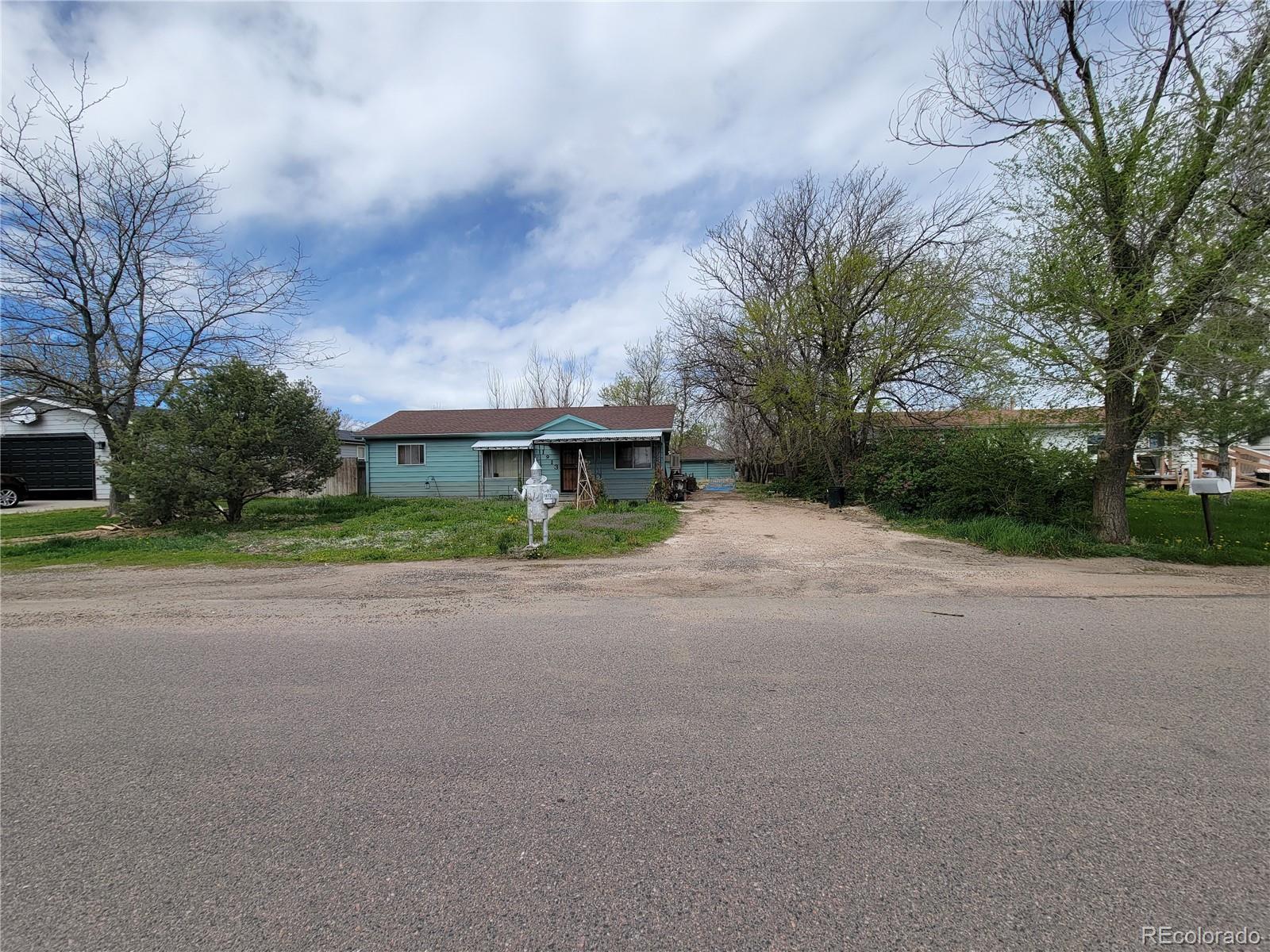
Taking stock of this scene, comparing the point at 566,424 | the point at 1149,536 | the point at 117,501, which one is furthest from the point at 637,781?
the point at 566,424

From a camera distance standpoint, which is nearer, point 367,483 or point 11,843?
point 11,843

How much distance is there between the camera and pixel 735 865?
6.57 ft

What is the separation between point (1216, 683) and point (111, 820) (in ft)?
20.1

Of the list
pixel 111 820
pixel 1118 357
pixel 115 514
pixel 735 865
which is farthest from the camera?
pixel 115 514

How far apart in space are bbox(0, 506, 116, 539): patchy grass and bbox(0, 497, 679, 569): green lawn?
0.68 feet

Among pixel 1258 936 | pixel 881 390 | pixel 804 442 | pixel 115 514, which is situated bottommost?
pixel 1258 936

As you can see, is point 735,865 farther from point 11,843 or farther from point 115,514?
point 115,514

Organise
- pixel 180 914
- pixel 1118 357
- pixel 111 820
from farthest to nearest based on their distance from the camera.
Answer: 1. pixel 1118 357
2. pixel 111 820
3. pixel 180 914

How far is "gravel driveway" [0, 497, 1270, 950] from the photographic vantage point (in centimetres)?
180

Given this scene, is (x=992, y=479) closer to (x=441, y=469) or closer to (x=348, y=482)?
(x=441, y=469)

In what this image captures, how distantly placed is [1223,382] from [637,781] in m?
10.1

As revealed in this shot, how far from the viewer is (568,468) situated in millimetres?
20281

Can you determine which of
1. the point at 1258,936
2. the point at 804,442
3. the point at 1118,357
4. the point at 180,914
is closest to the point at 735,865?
the point at 1258,936

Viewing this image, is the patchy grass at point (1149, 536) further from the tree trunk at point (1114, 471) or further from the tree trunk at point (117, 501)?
the tree trunk at point (117, 501)
